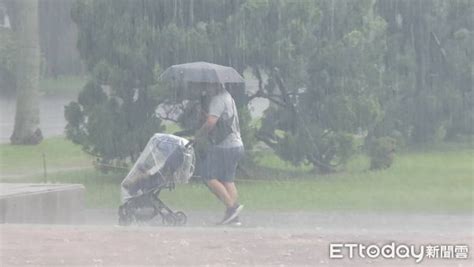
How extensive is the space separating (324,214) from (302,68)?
10.6ft

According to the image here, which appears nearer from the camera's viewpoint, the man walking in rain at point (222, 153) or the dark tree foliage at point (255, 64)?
the man walking in rain at point (222, 153)

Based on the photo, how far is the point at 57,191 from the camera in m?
12.2

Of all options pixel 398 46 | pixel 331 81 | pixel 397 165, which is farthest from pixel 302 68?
pixel 398 46

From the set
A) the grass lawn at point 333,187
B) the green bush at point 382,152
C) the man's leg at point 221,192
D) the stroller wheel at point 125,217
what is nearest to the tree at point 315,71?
the green bush at point 382,152

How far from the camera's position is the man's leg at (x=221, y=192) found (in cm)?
1156

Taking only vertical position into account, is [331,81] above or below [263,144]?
above

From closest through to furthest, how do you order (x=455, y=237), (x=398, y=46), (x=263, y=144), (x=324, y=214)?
(x=455, y=237), (x=324, y=214), (x=263, y=144), (x=398, y=46)

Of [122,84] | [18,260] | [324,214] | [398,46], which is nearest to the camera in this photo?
[18,260]

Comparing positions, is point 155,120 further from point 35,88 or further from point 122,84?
point 35,88

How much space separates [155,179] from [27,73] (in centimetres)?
968

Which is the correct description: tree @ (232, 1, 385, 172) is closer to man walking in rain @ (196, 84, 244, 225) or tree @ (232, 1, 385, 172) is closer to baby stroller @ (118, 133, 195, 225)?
man walking in rain @ (196, 84, 244, 225)

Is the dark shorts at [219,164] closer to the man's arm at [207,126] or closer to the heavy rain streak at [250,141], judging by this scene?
the heavy rain streak at [250,141]

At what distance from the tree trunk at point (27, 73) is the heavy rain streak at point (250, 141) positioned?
41 mm

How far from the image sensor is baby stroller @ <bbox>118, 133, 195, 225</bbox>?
1141 cm
